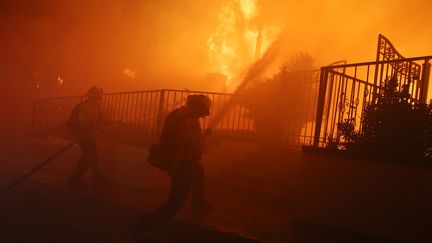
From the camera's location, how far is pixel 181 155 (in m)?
5.71

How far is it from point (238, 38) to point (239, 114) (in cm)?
885

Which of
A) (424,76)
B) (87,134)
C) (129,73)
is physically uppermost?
(129,73)

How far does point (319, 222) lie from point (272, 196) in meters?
1.40

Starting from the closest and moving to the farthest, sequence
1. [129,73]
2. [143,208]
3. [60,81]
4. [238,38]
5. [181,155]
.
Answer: [181,155] → [143,208] → [238,38] → [60,81] → [129,73]

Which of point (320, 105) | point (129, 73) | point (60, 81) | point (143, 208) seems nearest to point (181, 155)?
point (143, 208)

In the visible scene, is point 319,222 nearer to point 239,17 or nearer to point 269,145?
point 269,145

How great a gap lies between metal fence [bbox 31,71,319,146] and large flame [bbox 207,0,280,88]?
6.65 m

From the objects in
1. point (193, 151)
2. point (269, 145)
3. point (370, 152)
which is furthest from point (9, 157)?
point (370, 152)

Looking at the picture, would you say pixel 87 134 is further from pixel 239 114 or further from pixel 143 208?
pixel 239 114

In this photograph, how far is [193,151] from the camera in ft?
19.0

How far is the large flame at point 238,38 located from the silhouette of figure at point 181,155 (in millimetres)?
11546

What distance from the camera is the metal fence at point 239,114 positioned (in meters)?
9.73

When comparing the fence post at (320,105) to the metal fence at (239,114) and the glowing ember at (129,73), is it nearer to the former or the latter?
the metal fence at (239,114)

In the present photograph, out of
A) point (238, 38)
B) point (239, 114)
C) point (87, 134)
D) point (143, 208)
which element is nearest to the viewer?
point (143, 208)
